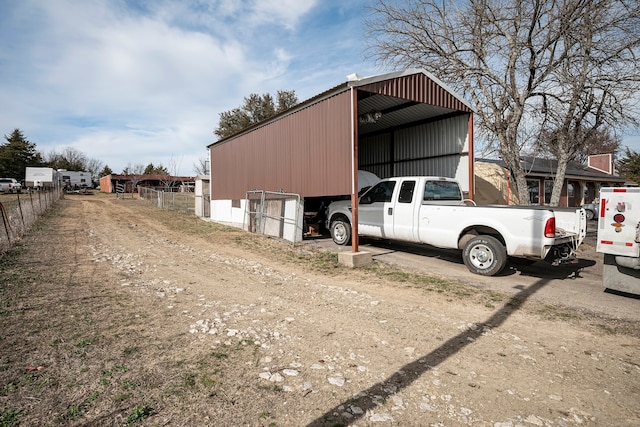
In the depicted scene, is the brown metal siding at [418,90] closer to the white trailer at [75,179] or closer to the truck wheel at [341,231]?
the truck wheel at [341,231]

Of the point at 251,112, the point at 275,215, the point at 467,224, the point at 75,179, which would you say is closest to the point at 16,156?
the point at 75,179

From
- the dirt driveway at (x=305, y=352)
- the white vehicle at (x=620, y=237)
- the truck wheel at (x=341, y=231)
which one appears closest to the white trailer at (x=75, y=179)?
the truck wheel at (x=341, y=231)

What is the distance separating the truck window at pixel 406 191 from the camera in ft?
27.5

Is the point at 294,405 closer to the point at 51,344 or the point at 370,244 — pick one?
the point at 51,344

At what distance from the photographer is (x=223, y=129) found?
4672 cm

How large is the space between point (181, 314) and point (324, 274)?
10.6 ft

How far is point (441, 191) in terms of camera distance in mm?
8602

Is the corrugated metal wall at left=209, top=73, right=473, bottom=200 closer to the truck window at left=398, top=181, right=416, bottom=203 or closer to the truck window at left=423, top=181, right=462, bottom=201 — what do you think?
the truck window at left=398, top=181, right=416, bottom=203

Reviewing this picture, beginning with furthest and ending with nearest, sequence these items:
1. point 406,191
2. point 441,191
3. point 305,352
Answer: point 441,191 < point 406,191 < point 305,352

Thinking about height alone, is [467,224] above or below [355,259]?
above

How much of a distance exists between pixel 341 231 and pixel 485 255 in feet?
13.6

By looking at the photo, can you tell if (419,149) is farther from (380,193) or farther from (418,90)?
(380,193)

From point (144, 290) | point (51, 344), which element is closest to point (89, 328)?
point (51, 344)

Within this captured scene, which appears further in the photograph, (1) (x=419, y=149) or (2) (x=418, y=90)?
(1) (x=419, y=149)
